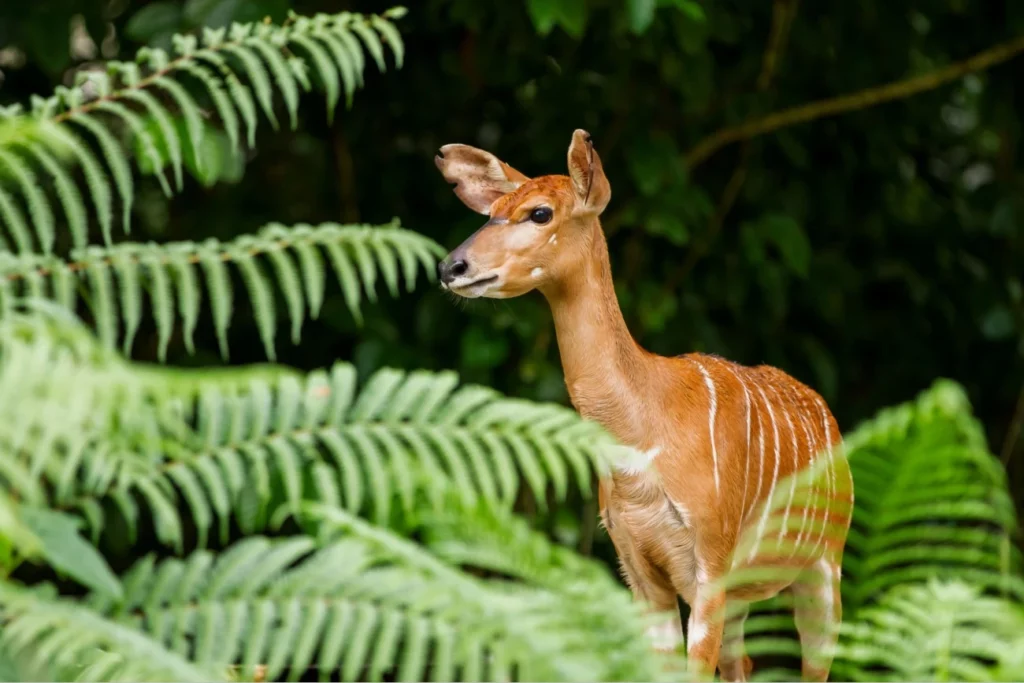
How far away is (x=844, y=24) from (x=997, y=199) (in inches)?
37.8

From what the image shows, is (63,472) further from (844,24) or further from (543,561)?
(844,24)

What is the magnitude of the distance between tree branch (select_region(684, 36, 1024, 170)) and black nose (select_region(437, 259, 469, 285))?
2660 millimetres

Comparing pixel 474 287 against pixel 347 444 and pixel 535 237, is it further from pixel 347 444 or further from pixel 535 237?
pixel 347 444

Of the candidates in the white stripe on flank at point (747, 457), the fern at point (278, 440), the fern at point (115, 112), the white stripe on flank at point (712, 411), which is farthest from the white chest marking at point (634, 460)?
the fern at point (115, 112)

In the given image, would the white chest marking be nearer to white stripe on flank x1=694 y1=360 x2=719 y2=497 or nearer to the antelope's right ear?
white stripe on flank x1=694 y1=360 x2=719 y2=497

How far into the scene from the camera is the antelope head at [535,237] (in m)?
2.57

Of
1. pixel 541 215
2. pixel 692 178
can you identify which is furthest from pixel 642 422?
pixel 692 178

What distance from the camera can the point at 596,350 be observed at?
8.64ft

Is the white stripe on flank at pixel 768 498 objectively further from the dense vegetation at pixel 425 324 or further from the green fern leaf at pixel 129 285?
the green fern leaf at pixel 129 285

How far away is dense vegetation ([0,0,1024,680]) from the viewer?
4.98 ft

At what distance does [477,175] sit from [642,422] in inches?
22.9

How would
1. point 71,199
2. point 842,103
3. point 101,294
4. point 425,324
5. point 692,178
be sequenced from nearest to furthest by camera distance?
point 101,294
point 71,199
point 425,324
point 842,103
point 692,178

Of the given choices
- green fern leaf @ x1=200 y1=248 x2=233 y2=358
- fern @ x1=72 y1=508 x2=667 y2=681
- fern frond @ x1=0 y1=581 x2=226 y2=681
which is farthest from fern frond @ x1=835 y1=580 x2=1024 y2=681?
green fern leaf @ x1=200 y1=248 x2=233 y2=358

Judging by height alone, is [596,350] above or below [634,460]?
above
